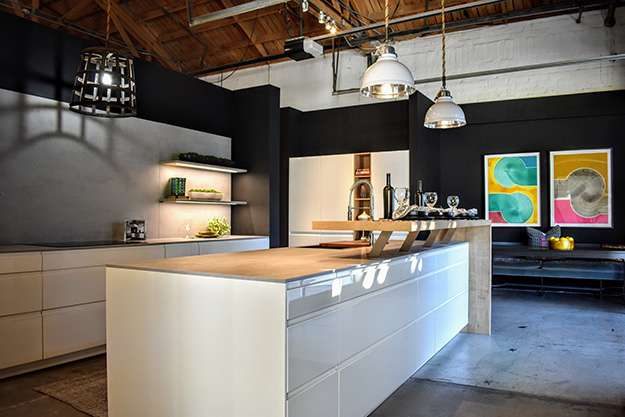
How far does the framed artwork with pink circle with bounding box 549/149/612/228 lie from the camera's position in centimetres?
718

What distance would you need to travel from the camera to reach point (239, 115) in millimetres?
6730

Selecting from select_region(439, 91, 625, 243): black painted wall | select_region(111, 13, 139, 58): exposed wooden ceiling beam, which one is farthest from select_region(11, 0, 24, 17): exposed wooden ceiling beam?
select_region(439, 91, 625, 243): black painted wall

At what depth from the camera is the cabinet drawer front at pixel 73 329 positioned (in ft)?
12.0

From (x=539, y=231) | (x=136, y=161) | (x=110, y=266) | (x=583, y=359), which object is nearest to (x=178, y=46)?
(x=136, y=161)

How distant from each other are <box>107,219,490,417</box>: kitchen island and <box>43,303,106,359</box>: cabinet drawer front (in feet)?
5.06

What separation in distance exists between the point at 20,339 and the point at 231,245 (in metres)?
2.54

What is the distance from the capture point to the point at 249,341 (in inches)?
78.2

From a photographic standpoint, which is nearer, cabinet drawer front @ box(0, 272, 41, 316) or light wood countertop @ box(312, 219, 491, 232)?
light wood countertop @ box(312, 219, 491, 232)

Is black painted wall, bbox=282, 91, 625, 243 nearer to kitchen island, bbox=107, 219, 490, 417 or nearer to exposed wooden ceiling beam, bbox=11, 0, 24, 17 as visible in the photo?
exposed wooden ceiling beam, bbox=11, 0, 24, 17

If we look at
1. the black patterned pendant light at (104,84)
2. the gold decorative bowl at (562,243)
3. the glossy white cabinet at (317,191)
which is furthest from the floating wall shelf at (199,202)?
the gold decorative bowl at (562,243)

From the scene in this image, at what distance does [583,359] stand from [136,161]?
467cm

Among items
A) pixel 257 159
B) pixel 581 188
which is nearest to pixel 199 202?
pixel 257 159

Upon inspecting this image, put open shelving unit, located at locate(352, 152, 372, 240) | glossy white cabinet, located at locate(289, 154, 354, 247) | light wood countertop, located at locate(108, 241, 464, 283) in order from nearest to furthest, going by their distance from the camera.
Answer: light wood countertop, located at locate(108, 241, 464, 283), open shelving unit, located at locate(352, 152, 372, 240), glossy white cabinet, located at locate(289, 154, 354, 247)

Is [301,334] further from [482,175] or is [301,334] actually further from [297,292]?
[482,175]
